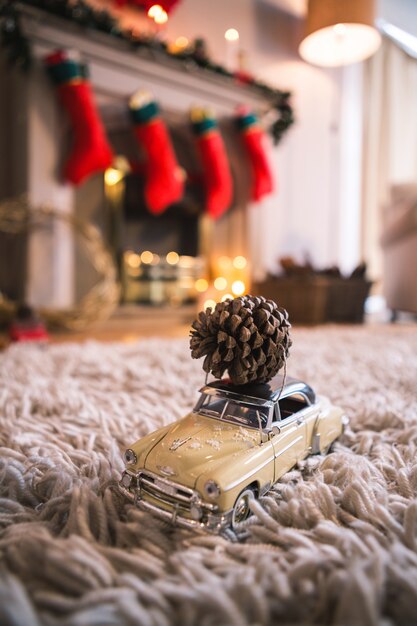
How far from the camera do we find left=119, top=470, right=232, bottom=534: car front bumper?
42 cm

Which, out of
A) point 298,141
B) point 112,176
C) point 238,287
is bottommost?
point 238,287

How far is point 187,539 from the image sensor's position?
0.42 m

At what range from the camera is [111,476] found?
533mm

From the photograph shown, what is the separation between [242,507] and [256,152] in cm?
275

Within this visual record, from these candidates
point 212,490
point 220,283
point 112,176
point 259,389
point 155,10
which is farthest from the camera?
point 220,283

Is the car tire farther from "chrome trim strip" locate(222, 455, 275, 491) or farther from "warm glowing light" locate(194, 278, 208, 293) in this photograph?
"warm glowing light" locate(194, 278, 208, 293)

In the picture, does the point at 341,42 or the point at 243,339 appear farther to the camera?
the point at 341,42

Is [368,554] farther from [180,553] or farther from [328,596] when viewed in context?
[180,553]

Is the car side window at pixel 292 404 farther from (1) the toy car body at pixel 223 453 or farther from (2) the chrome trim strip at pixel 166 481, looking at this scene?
(2) the chrome trim strip at pixel 166 481

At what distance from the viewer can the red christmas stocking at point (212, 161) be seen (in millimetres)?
2652

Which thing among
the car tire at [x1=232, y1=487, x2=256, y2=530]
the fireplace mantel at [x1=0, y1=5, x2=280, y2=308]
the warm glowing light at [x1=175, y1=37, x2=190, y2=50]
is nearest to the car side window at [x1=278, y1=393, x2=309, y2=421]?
the car tire at [x1=232, y1=487, x2=256, y2=530]

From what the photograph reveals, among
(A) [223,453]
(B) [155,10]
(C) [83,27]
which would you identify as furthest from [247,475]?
(C) [83,27]

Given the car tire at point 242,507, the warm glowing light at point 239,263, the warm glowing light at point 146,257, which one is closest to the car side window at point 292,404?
the car tire at point 242,507

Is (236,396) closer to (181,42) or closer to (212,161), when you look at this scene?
(212,161)
